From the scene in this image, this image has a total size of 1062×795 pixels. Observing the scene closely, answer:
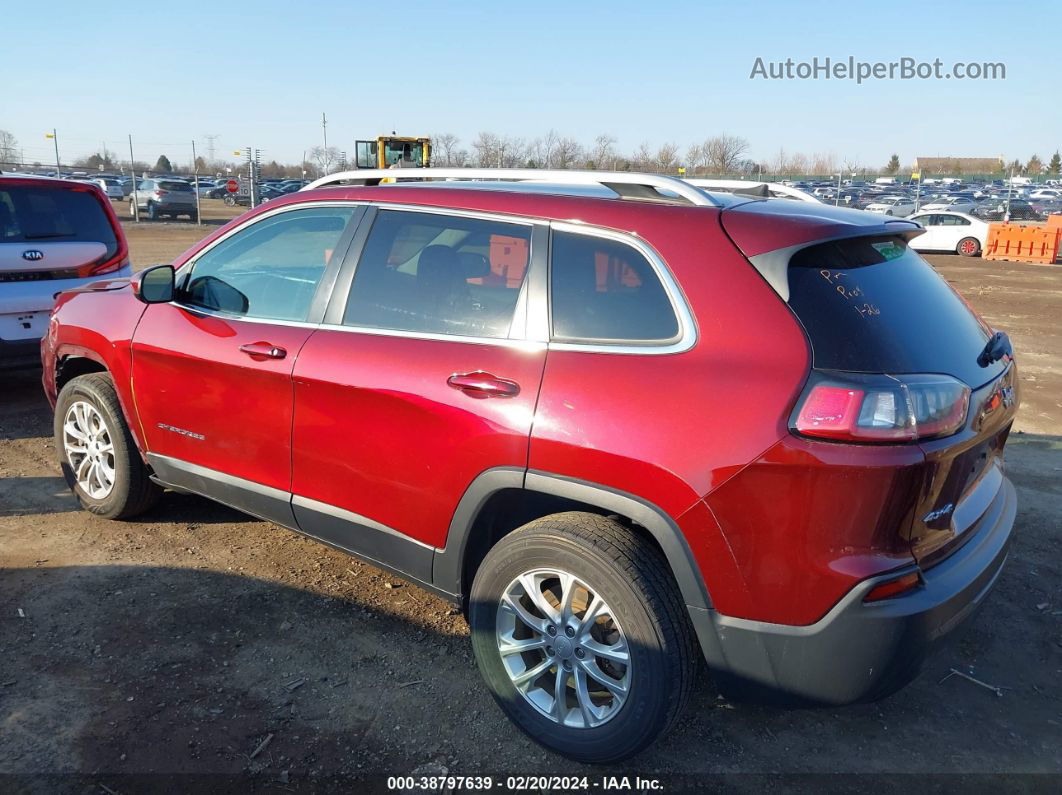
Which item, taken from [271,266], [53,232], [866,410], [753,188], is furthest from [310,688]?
[53,232]

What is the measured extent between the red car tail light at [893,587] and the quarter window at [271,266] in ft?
7.71

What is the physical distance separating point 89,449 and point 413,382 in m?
2.54

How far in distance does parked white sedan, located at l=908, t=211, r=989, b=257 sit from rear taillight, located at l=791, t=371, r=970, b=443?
23741mm

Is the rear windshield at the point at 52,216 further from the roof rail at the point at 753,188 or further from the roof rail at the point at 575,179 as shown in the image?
the roof rail at the point at 753,188

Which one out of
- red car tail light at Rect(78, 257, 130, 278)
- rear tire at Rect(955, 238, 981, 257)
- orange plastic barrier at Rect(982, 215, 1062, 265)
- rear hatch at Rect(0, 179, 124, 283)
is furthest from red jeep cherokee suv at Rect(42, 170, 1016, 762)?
rear tire at Rect(955, 238, 981, 257)

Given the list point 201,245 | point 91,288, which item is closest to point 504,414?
point 201,245

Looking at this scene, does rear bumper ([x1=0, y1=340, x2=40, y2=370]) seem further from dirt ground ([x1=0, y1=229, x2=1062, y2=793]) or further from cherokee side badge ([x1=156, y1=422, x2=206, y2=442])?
cherokee side badge ([x1=156, y1=422, x2=206, y2=442])

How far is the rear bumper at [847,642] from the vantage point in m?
2.22

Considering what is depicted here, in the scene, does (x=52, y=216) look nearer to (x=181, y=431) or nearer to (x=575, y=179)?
(x=181, y=431)

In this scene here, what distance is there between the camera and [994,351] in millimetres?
2773

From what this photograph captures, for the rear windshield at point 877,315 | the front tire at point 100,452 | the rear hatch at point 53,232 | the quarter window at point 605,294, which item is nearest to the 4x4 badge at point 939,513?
the rear windshield at point 877,315

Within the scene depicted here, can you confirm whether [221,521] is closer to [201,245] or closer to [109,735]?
[201,245]

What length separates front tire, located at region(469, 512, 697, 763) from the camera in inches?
96.8

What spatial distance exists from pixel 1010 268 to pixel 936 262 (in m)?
1.87
